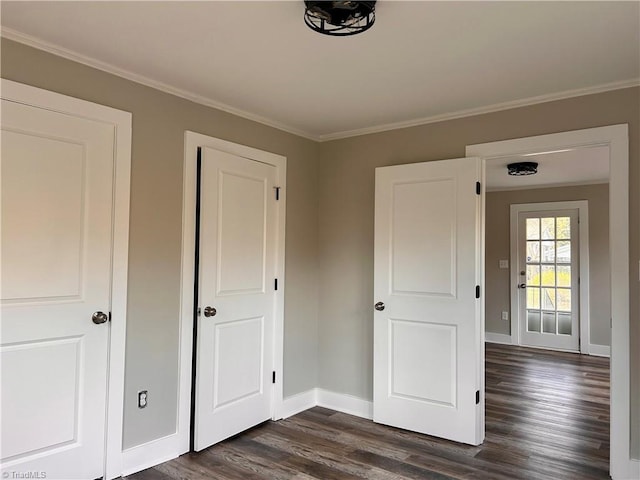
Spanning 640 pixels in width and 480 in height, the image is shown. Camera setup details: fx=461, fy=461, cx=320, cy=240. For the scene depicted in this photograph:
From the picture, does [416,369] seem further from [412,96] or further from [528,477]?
[412,96]

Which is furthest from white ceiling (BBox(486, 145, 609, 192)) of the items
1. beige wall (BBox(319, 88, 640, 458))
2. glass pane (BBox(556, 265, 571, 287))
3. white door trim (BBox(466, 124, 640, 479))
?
white door trim (BBox(466, 124, 640, 479))

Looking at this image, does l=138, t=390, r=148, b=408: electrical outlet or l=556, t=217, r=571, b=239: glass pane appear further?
l=556, t=217, r=571, b=239: glass pane

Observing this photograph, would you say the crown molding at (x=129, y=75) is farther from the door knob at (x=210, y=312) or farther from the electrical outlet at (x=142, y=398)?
the electrical outlet at (x=142, y=398)

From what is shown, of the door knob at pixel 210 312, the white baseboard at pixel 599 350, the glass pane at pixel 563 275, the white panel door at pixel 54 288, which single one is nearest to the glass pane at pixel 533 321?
the glass pane at pixel 563 275

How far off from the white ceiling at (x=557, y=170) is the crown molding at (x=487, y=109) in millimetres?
839

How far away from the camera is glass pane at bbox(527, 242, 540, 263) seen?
265 inches

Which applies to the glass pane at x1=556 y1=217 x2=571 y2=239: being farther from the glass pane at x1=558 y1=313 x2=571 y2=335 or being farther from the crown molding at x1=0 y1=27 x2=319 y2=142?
the crown molding at x1=0 y1=27 x2=319 y2=142

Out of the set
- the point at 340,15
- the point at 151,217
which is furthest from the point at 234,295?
the point at 340,15

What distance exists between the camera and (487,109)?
3201 millimetres

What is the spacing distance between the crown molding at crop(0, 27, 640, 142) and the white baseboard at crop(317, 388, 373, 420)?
2202mm

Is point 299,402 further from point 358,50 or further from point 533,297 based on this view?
point 533,297

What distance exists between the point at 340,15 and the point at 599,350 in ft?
20.0

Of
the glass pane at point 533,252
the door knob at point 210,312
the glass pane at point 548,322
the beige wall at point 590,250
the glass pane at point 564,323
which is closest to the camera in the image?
the door knob at point 210,312

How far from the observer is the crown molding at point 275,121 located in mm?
2320
